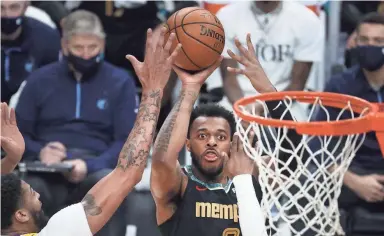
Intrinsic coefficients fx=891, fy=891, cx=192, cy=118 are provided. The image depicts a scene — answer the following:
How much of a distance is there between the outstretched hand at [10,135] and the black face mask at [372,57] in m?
2.69

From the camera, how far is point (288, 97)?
175 inches

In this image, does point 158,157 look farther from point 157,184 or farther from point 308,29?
point 308,29

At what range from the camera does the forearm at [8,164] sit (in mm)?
4316

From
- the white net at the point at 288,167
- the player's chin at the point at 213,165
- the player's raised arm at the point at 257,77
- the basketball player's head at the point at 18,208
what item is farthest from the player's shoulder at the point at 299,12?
the basketball player's head at the point at 18,208

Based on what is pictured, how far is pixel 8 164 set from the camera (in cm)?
434

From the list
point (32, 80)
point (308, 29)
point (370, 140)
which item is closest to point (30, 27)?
point (32, 80)

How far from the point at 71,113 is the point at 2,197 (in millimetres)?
2177

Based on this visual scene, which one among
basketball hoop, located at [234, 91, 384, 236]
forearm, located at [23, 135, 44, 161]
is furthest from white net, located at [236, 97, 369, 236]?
forearm, located at [23, 135, 44, 161]

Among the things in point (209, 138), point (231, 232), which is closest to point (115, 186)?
point (231, 232)

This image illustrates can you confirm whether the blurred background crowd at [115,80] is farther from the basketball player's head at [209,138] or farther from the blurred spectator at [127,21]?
the basketball player's head at [209,138]

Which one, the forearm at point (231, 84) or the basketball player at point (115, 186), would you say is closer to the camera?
the basketball player at point (115, 186)

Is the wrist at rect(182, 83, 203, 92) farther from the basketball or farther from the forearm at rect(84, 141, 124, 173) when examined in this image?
the forearm at rect(84, 141, 124, 173)

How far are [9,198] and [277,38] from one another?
9.89ft

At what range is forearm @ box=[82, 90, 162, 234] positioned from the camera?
3637 millimetres
